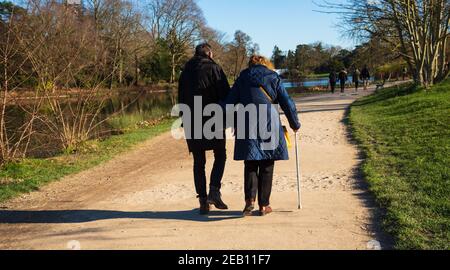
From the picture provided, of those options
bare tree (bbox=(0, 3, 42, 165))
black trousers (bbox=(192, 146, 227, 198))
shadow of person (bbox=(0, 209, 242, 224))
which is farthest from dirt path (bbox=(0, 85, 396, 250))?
bare tree (bbox=(0, 3, 42, 165))

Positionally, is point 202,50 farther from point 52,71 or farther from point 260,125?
point 52,71

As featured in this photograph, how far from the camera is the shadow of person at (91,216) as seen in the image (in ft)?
19.1

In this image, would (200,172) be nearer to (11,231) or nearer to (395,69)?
(11,231)

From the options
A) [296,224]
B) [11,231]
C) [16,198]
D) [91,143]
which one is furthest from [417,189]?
[91,143]

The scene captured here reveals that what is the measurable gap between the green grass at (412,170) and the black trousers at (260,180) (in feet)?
4.60

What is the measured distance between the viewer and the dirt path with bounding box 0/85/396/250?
16.1 feet

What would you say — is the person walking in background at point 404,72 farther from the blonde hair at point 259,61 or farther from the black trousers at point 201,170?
the black trousers at point 201,170

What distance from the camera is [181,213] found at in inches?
239

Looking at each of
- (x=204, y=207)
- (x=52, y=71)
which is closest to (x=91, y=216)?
(x=204, y=207)

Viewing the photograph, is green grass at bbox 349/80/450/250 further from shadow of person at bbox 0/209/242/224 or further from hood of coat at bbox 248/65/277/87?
hood of coat at bbox 248/65/277/87

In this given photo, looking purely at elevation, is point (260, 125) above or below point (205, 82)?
below

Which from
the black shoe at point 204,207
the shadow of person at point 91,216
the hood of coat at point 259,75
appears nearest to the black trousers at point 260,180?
the shadow of person at point 91,216

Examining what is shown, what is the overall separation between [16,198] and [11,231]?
2.02 m

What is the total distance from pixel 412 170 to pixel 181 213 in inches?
147
